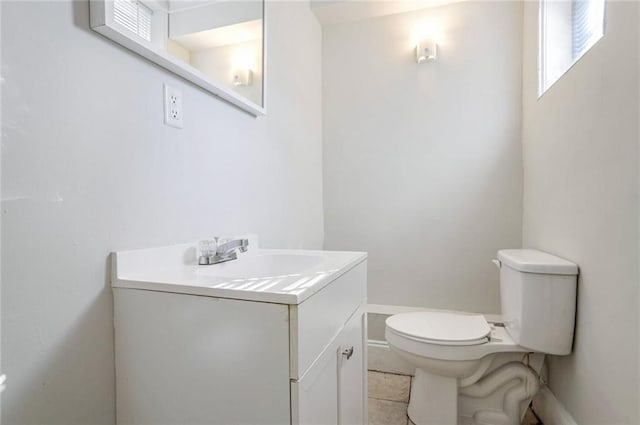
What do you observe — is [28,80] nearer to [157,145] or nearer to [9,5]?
[9,5]

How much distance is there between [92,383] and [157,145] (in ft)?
1.93

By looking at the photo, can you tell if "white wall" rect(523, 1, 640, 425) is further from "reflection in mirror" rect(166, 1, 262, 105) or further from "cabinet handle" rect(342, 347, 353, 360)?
"reflection in mirror" rect(166, 1, 262, 105)

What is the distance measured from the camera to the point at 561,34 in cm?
155

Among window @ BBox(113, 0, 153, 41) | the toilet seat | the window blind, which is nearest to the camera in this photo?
window @ BBox(113, 0, 153, 41)

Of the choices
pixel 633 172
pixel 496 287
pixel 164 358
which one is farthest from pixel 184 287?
pixel 496 287

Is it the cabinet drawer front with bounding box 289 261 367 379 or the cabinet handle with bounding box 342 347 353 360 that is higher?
the cabinet drawer front with bounding box 289 261 367 379

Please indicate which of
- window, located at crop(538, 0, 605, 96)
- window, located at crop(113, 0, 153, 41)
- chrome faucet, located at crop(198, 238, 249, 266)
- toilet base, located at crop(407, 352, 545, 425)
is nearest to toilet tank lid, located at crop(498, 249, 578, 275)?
toilet base, located at crop(407, 352, 545, 425)

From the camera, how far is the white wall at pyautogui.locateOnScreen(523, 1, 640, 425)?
0.95 metres

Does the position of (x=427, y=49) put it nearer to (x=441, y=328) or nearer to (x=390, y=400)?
(x=441, y=328)

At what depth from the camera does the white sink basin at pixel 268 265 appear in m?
1.03

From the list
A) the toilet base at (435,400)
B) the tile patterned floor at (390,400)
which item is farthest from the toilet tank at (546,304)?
the tile patterned floor at (390,400)

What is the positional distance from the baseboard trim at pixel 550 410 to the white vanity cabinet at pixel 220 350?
1.06m

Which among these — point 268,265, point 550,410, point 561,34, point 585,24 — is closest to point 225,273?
point 268,265

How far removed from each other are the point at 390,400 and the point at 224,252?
Answer: 1228 mm
